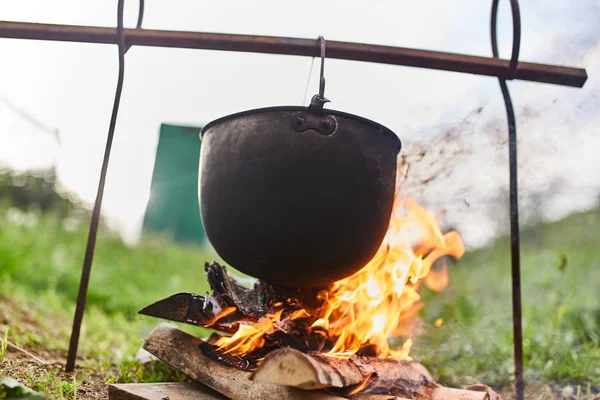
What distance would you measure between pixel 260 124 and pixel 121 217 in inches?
173

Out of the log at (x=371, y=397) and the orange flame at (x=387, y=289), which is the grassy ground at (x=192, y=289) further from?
the log at (x=371, y=397)

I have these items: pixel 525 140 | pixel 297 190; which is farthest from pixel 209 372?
pixel 525 140

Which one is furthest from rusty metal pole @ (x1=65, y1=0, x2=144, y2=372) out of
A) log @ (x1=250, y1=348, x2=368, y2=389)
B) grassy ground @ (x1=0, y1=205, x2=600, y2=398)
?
log @ (x1=250, y1=348, x2=368, y2=389)

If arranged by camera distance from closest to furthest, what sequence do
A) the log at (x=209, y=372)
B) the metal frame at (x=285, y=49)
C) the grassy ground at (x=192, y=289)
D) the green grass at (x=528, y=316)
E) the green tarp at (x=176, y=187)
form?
the log at (x=209, y=372), the metal frame at (x=285, y=49), the grassy ground at (x=192, y=289), the green grass at (x=528, y=316), the green tarp at (x=176, y=187)

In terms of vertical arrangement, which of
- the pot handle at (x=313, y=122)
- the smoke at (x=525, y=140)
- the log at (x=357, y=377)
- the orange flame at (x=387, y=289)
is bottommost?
the log at (x=357, y=377)

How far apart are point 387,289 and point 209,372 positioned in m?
0.74

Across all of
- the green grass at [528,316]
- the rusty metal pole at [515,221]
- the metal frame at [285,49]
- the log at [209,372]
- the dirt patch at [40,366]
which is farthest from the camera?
the green grass at [528,316]

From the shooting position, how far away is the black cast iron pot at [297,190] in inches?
53.6

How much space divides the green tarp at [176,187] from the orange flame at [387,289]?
1.44m

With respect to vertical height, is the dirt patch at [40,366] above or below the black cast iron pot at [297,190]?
below

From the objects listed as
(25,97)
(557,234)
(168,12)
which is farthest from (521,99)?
(557,234)

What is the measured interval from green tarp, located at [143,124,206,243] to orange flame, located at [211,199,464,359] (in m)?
1.44

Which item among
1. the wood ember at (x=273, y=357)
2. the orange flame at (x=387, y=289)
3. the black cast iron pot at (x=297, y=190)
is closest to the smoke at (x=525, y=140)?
the orange flame at (x=387, y=289)

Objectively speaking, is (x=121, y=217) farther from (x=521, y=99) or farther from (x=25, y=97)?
(x=521, y=99)
